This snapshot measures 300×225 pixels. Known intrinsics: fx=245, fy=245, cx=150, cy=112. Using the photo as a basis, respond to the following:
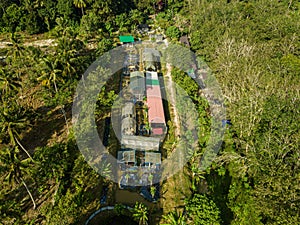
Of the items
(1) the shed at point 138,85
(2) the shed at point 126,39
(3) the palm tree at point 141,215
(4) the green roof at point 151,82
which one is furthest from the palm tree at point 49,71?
(2) the shed at point 126,39

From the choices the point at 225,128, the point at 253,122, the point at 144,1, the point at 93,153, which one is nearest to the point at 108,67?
the point at 93,153

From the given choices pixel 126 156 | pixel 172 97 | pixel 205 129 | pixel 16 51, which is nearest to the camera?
pixel 126 156

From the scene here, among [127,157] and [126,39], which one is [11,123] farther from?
[126,39]

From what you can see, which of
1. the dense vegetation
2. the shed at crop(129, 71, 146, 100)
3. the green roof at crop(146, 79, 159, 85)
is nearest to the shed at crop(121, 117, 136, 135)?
the dense vegetation

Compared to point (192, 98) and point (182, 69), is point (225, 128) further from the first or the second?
point (182, 69)

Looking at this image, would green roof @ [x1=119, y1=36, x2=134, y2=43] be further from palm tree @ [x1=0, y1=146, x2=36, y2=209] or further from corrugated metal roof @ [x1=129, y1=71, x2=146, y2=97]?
palm tree @ [x1=0, y1=146, x2=36, y2=209]

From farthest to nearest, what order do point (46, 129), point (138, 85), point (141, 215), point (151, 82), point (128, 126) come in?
1. point (151, 82)
2. point (138, 85)
3. point (46, 129)
4. point (128, 126)
5. point (141, 215)

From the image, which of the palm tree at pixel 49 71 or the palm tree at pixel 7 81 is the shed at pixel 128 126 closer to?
the palm tree at pixel 49 71

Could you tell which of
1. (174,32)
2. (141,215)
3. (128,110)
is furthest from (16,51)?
(174,32)
